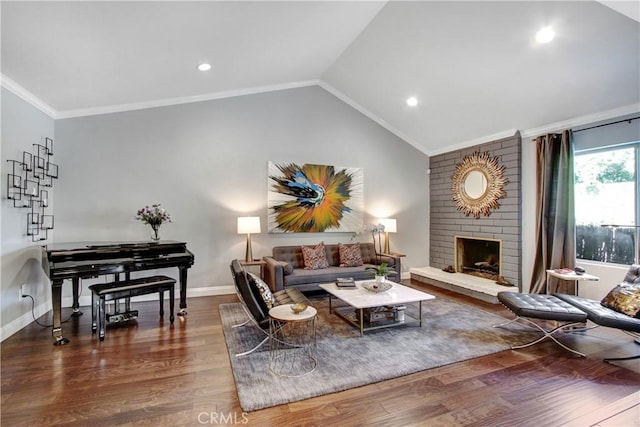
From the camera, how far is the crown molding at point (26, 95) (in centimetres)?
320

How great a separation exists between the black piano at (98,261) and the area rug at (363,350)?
1001mm

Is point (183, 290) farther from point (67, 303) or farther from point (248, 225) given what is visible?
point (67, 303)

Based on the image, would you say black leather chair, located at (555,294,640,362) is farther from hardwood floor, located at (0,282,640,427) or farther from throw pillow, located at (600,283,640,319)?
hardwood floor, located at (0,282,640,427)

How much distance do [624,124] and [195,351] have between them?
544 centimetres

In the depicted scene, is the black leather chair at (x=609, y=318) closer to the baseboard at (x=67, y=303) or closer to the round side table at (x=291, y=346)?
the round side table at (x=291, y=346)

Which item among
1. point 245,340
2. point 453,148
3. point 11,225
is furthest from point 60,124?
point 453,148

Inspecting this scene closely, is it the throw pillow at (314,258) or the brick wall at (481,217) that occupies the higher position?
the brick wall at (481,217)

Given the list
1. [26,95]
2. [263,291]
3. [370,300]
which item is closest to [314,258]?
[370,300]

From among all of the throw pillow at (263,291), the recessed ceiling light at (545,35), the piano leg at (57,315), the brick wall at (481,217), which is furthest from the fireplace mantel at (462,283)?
the piano leg at (57,315)

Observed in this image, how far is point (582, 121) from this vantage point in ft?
13.8

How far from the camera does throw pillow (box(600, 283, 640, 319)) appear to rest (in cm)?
292

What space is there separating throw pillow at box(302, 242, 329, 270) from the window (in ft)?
11.8

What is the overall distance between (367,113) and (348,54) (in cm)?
149
